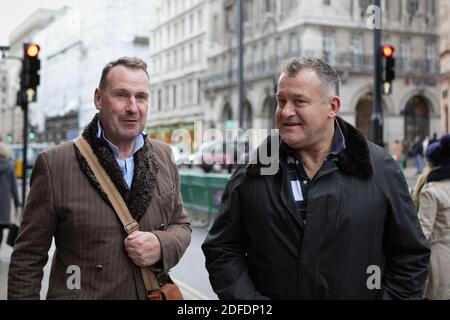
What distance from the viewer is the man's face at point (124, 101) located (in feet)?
9.26

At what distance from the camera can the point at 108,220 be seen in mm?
2676

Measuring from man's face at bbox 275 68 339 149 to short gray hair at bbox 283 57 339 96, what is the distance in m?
0.02

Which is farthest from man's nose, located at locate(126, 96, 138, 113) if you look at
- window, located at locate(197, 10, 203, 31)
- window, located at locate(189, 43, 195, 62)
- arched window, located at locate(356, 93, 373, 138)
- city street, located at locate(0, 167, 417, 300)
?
window, located at locate(189, 43, 195, 62)

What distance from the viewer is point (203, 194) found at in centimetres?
1397

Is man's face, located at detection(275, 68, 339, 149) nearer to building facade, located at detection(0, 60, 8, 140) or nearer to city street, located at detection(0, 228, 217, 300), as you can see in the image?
city street, located at detection(0, 228, 217, 300)

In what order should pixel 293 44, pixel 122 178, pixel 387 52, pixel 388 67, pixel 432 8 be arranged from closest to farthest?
pixel 122 178 → pixel 387 52 → pixel 388 67 → pixel 293 44 → pixel 432 8

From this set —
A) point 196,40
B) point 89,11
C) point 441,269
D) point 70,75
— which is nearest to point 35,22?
point 70,75

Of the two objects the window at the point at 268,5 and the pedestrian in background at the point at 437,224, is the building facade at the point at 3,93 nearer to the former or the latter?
the window at the point at 268,5

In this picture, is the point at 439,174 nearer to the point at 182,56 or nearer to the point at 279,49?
the point at 279,49

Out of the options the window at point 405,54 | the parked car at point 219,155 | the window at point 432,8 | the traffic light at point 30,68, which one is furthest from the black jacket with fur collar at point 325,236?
the window at point 432,8

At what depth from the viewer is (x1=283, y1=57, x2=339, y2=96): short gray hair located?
8.49 feet

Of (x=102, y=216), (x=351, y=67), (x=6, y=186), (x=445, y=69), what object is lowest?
(x=102, y=216)

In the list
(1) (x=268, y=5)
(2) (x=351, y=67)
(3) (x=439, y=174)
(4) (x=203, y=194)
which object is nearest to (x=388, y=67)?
(4) (x=203, y=194)

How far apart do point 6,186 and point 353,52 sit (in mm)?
36132
